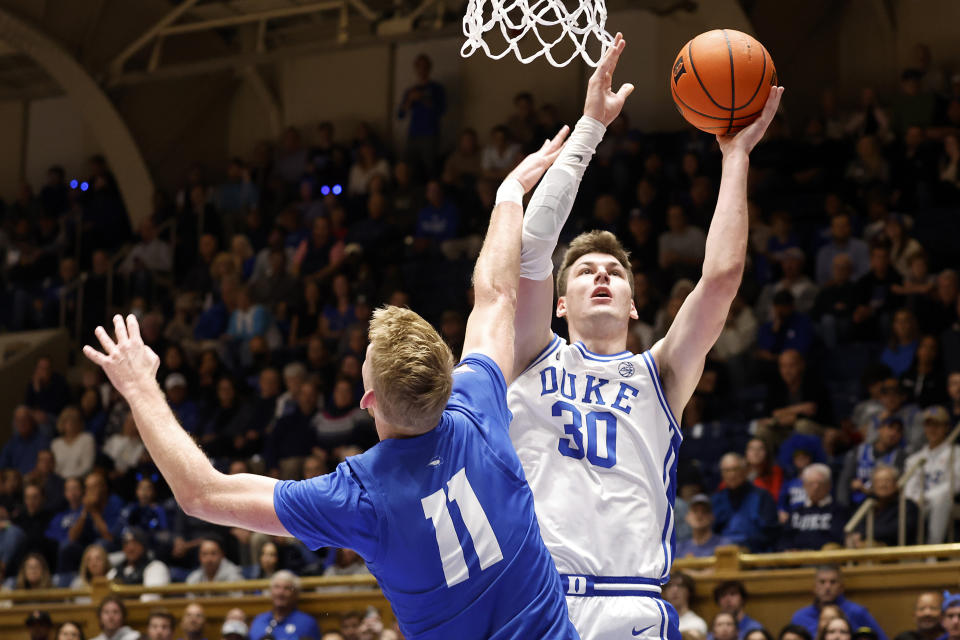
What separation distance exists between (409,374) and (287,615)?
23.6 feet

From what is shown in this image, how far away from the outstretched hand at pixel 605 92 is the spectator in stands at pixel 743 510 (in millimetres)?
5708

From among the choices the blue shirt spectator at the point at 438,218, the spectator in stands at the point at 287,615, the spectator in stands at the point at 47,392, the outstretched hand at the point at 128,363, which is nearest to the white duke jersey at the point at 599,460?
the outstretched hand at the point at 128,363

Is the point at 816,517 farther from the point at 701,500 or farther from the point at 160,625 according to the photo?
the point at 160,625

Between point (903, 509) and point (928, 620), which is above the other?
point (903, 509)

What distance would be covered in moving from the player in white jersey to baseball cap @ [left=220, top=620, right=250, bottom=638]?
20.4 feet

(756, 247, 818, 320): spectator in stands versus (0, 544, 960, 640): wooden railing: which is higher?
(756, 247, 818, 320): spectator in stands

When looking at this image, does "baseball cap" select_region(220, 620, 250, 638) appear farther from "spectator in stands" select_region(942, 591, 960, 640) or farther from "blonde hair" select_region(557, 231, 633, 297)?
"blonde hair" select_region(557, 231, 633, 297)

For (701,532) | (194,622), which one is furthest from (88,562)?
(701,532)

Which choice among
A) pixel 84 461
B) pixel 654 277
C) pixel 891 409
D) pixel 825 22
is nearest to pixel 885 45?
pixel 825 22

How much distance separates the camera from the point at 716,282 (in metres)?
4.24

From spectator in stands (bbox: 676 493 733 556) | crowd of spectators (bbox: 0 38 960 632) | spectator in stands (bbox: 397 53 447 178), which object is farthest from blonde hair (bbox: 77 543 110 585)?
spectator in stands (bbox: 397 53 447 178)

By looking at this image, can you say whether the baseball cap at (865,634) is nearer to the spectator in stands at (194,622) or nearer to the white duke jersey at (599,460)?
the white duke jersey at (599,460)

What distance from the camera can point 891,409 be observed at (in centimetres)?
986

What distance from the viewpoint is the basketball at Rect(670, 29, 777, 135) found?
4.42 metres
